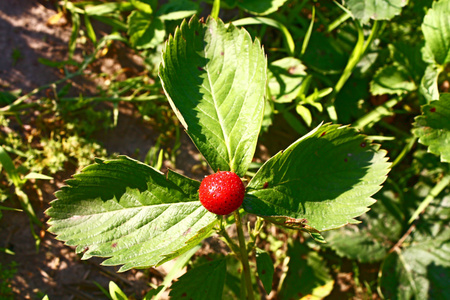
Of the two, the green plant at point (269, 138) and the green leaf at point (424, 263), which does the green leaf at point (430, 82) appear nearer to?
the green plant at point (269, 138)

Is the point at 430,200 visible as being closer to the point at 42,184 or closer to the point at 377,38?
the point at 377,38

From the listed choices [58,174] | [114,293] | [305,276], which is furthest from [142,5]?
[305,276]

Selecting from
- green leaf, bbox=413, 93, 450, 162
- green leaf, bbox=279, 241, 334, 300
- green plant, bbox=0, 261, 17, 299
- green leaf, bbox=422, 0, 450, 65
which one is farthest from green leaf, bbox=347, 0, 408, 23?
green plant, bbox=0, 261, 17, 299

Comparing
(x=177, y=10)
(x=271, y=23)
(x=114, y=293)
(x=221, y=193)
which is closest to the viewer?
(x=221, y=193)

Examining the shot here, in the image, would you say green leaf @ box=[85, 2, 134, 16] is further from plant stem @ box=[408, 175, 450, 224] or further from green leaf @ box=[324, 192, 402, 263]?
plant stem @ box=[408, 175, 450, 224]

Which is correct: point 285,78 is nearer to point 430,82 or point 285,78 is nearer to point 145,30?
point 430,82

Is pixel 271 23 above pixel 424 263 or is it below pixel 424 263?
above
